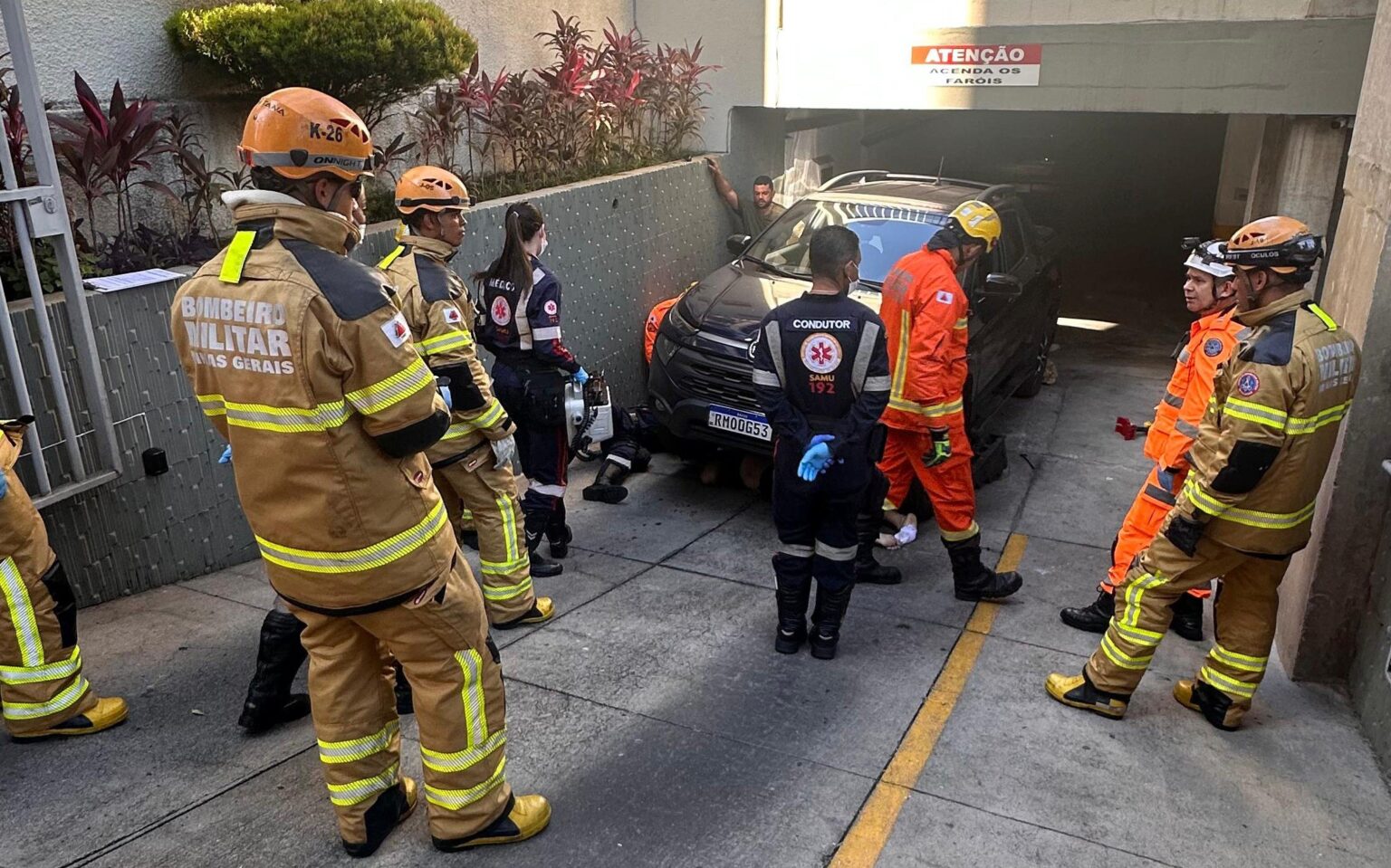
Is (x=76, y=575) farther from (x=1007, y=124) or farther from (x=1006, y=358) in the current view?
(x=1007, y=124)

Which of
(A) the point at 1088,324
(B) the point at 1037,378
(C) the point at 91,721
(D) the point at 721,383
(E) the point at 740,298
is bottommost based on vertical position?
(A) the point at 1088,324

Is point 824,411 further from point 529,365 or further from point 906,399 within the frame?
point 529,365

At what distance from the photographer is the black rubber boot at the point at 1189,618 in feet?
16.4

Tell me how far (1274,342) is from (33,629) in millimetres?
4608

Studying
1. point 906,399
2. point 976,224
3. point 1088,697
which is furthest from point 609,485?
point 1088,697

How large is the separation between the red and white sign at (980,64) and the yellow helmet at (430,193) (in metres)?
6.31

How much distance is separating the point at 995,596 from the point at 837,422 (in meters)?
1.56

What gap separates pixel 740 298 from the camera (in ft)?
22.7

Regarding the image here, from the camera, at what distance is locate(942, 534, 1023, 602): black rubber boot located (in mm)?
5285

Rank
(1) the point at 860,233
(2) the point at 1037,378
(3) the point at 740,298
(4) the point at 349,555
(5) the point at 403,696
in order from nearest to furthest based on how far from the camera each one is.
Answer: (4) the point at 349,555, (5) the point at 403,696, (3) the point at 740,298, (1) the point at 860,233, (2) the point at 1037,378

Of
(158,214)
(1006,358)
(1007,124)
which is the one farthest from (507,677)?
(1007,124)

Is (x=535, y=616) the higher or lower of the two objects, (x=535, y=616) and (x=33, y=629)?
the lower

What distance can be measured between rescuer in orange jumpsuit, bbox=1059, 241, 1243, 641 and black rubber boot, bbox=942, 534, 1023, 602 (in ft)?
1.03

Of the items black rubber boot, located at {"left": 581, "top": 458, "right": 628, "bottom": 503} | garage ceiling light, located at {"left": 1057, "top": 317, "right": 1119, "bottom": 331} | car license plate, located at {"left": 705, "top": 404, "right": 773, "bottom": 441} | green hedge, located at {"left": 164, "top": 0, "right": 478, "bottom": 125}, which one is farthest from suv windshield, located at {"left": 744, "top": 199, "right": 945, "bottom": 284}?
garage ceiling light, located at {"left": 1057, "top": 317, "right": 1119, "bottom": 331}
